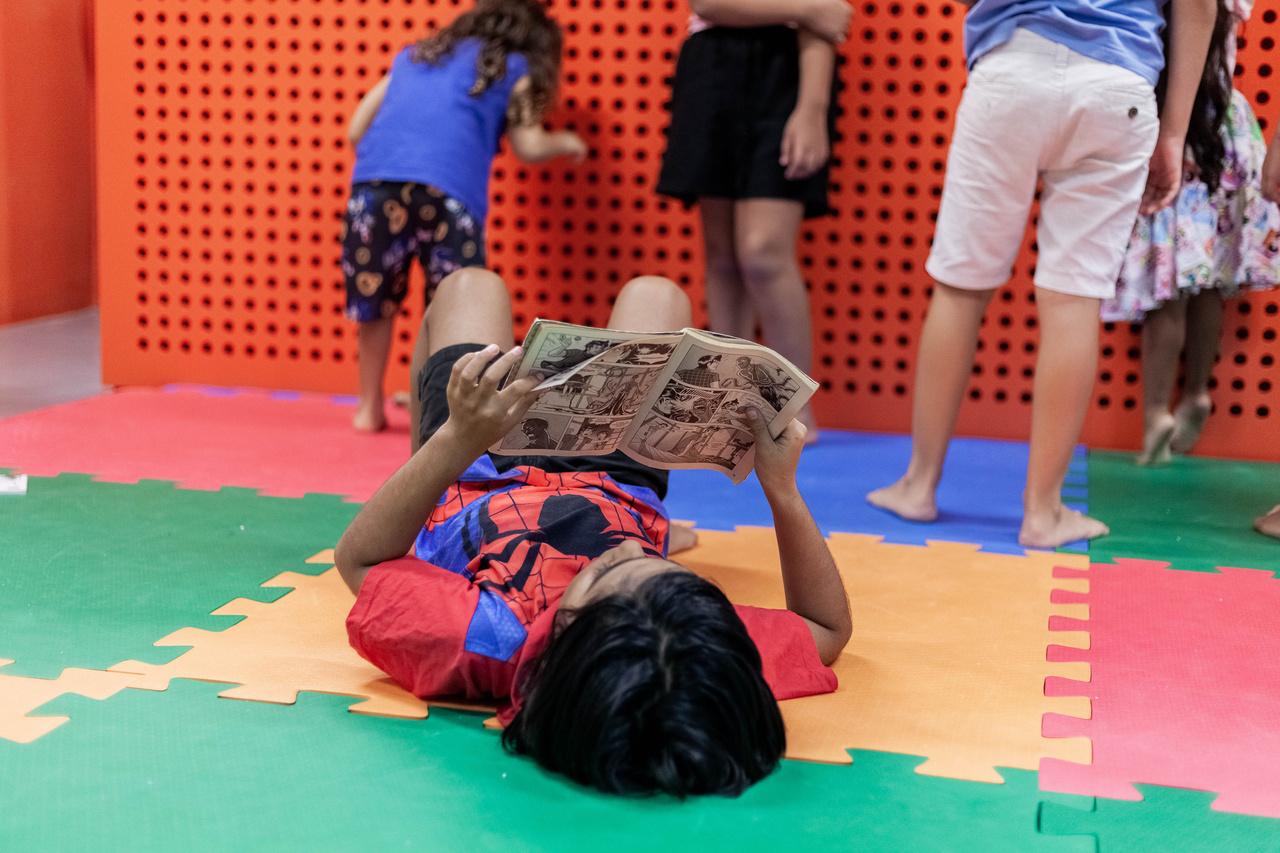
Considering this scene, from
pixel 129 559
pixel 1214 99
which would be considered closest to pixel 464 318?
pixel 129 559

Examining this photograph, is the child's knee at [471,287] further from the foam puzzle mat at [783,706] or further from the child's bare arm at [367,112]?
the child's bare arm at [367,112]

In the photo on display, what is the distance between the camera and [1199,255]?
3.80 meters

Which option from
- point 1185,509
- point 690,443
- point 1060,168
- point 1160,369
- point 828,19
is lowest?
point 1185,509

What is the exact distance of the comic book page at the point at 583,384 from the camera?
1.84 m

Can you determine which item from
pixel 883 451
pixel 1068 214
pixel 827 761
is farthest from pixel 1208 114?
pixel 827 761

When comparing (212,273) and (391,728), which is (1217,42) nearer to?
(391,728)

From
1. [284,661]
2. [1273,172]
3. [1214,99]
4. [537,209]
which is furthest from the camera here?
[537,209]

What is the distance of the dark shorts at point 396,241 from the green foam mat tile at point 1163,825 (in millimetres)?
2650

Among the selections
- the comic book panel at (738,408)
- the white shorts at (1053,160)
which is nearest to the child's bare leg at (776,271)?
the white shorts at (1053,160)

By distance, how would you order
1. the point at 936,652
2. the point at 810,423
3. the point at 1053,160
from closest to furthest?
the point at 936,652 → the point at 1053,160 → the point at 810,423

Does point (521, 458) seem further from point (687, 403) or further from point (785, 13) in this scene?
point (785, 13)

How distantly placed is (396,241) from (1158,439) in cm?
227

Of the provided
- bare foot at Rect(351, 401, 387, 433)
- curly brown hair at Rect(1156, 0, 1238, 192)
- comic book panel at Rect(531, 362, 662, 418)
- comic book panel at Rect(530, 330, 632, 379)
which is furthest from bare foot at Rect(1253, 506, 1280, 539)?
bare foot at Rect(351, 401, 387, 433)

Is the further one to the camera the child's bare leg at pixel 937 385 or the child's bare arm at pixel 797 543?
the child's bare leg at pixel 937 385
